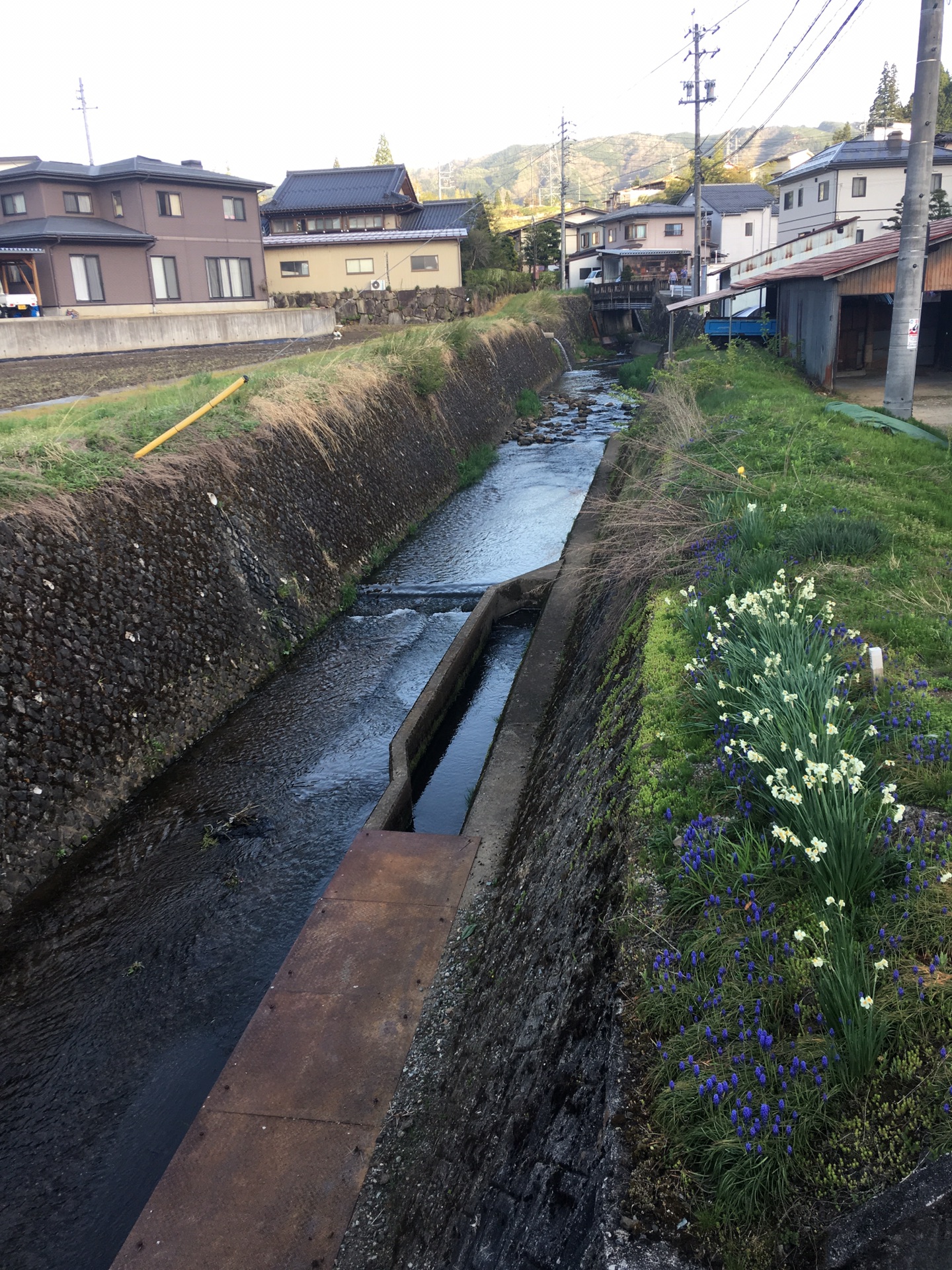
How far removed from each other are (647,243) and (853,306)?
45.8m

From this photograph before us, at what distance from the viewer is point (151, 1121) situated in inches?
209

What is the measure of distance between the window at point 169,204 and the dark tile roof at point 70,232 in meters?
1.58

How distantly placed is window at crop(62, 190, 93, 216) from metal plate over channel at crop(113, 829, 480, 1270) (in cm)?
3721

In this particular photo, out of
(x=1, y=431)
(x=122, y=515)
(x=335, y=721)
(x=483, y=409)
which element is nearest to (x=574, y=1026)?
(x=335, y=721)

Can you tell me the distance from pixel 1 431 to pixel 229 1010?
839 centimetres

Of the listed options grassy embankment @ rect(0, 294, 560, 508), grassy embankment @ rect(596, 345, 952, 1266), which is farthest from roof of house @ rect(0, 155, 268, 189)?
grassy embankment @ rect(596, 345, 952, 1266)

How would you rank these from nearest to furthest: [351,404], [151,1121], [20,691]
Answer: [151,1121] → [20,691] → [351,404]

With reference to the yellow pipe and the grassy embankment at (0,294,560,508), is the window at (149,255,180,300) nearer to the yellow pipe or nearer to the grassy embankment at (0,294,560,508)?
the grassy embankment at (0,294,560,508)

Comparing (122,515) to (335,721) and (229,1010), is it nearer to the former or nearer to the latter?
(335,721)

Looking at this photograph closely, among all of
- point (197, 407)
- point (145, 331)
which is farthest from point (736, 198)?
point (197, 407)

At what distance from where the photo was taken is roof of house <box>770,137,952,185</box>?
36.9m

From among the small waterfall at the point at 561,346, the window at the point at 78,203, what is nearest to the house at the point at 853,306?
the small waterfall at the point at 561,346

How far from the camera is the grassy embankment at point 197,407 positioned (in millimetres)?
9742

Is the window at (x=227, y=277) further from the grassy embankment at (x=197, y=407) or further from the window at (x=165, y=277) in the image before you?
the grassy embankment at (x=197, y=407)
